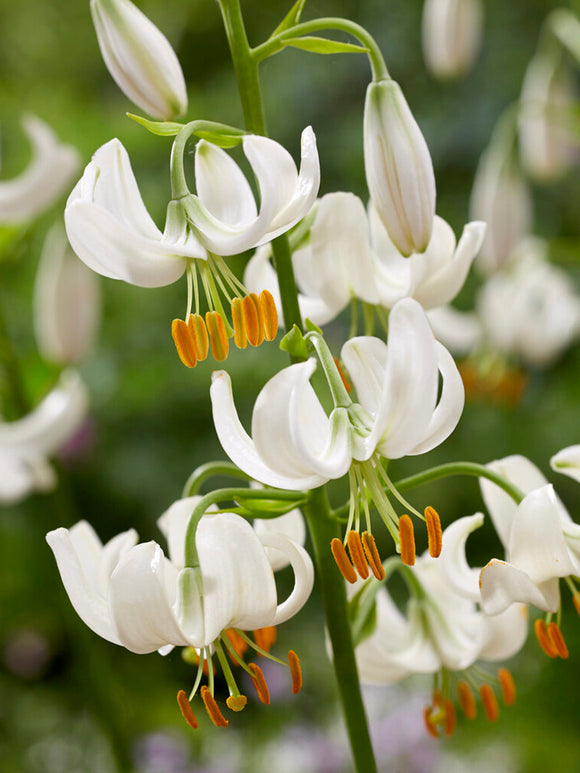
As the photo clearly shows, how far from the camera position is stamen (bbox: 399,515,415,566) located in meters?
0.49

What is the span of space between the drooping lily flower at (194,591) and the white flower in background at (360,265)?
0.56 feet

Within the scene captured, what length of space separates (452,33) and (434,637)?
1.16 metres

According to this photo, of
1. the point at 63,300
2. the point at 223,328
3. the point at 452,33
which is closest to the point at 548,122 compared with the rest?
the point at 452,33

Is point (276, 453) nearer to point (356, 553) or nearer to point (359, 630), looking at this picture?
point (356, 553)

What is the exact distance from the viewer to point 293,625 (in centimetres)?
237

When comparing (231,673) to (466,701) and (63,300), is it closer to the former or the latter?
(466,701)

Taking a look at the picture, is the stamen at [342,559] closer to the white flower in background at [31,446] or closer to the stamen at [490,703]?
the stamen at [490,703]

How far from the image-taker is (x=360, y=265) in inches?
23.0

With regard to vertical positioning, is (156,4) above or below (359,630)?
above

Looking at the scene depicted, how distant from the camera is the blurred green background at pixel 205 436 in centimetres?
182

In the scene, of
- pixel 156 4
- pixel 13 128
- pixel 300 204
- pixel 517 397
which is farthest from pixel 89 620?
pixel 156 4

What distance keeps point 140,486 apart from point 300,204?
80.2 inches

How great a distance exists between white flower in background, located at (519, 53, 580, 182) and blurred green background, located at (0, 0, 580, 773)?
Result: 0.62ft

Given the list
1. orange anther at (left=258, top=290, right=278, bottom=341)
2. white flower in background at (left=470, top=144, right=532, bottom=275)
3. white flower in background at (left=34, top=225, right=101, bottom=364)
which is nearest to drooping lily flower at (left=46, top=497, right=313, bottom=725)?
orange anther at (left=258, top=290, right=278, bottom=341)
